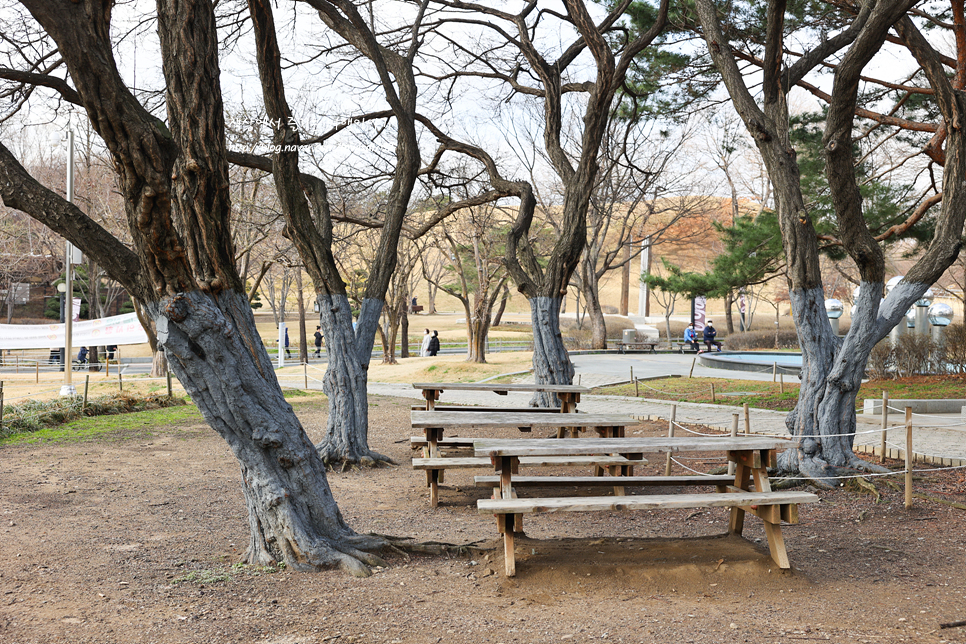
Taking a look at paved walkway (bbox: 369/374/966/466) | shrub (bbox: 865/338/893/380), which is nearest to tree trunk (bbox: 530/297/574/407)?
paved walkway (bbox: 369/374/966/466)

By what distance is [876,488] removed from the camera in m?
6.70

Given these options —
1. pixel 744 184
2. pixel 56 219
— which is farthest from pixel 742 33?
pixel 744 184

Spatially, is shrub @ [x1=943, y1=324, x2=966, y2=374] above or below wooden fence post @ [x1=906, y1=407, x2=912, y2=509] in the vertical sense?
above

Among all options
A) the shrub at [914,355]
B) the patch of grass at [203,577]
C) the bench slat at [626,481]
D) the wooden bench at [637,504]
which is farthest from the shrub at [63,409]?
the shrub at [914,355]

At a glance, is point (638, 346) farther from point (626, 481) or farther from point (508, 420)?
point (626, 481)

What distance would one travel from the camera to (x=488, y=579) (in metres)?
4.34

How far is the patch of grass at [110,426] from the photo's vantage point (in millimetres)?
10109

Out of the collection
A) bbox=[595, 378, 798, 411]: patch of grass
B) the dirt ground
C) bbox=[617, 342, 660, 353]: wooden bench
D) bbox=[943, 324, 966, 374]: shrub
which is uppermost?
bbox=[943, 324, 966, 374]: shrub

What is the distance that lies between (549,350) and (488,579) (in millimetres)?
5694

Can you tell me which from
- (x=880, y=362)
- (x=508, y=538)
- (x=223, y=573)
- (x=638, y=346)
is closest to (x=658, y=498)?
(x=508, y=538)

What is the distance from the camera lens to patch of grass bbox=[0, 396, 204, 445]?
10.1 metres

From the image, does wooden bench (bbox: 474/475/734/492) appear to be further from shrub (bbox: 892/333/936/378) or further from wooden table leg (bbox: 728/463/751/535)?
shrub (bbox: 892/333/936/378)

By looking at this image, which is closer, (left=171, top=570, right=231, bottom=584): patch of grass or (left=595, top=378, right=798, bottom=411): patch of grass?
(left=171, top=570, right=231, bottom=584): patch of grass

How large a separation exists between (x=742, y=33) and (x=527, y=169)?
1985 cm
